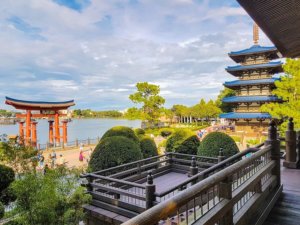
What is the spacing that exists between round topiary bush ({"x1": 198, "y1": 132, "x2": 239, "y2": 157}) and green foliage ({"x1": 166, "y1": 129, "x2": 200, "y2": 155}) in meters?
2.38

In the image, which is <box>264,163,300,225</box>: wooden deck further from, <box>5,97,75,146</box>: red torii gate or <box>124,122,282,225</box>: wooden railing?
<box>5,97,75,146</box>: red torii gate

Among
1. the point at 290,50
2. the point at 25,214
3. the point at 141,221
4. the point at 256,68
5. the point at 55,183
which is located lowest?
the point at 25,214

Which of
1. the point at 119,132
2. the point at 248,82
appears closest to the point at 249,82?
the point at 248,82

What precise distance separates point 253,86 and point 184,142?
2094cm

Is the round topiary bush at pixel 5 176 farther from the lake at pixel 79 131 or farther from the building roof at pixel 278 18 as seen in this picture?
the lake at pixel 79 131

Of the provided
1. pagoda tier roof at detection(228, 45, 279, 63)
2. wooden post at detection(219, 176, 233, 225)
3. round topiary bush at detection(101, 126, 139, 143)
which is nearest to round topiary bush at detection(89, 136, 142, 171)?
round topiary bush at detection(101, 126, 139, 143)

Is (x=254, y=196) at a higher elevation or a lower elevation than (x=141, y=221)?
lower

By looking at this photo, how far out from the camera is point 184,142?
47.8 feet

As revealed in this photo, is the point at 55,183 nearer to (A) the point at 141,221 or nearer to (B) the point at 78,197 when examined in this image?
(B) the point at 78,197

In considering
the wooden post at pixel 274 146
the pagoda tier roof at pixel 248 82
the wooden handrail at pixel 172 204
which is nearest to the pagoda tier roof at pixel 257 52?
the pagoda tier roof at pixel 248 82

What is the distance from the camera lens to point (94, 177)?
→ 833 centimetres

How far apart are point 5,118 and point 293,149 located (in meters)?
94.9

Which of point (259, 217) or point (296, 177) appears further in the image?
point (296, 177)

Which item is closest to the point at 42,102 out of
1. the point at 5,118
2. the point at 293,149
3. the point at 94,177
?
the point at 94,177
